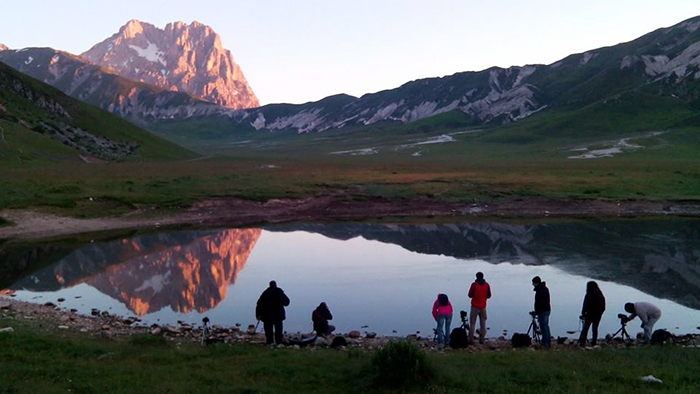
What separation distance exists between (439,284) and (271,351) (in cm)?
1475

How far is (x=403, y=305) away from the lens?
25.9m

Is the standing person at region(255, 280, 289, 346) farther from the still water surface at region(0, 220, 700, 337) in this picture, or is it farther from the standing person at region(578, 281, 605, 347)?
the standing person at region(578, 281, 605, 347)

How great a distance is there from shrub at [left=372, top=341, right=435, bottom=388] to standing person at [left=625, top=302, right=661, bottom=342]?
9.40m

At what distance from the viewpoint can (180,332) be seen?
2041 cm

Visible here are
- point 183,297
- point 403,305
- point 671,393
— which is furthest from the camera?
point 183,297

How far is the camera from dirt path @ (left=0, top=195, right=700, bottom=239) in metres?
51.6

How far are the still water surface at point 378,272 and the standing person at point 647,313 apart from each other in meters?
2.43

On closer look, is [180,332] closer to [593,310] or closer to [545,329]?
[545,329]

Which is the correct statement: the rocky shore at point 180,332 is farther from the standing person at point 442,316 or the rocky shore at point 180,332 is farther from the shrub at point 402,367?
the shrub at point 402,367

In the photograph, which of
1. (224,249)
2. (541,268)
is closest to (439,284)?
(541,268)

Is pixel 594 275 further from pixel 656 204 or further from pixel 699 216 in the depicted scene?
pixel 656 204

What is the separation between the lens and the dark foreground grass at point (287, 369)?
13.0 m

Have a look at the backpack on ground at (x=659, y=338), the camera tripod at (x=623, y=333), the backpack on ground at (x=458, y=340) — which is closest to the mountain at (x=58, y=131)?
the backpack on ground at (x=458, y=340)

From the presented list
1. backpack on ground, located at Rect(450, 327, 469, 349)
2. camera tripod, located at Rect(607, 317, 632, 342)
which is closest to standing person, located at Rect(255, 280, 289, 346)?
backpack on ground, located at Rect(450, 327, 469, 349)
